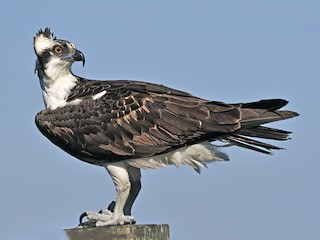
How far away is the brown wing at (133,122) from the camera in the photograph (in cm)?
1056

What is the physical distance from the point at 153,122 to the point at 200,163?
3.17 ft

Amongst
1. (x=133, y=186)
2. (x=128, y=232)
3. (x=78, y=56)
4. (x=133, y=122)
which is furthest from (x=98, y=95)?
(x=128, y=232)

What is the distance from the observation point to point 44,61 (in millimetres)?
11297

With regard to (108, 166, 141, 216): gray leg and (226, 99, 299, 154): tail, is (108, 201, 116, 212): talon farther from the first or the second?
(226, 99, 299, 154): tail

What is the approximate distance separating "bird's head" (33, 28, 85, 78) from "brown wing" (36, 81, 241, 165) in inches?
22.8

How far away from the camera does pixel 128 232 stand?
8266mm

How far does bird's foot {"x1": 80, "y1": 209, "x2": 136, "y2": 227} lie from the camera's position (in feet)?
32.1

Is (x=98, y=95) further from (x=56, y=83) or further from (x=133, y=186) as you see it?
(x=133, y=186)

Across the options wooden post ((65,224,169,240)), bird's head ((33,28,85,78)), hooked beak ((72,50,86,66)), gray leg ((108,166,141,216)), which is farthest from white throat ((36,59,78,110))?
wooden post ((65,224,169,240))

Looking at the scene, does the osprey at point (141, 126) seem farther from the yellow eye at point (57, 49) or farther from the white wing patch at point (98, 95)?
the yellow eye at point (57, 49)

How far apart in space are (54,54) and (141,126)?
1.90m

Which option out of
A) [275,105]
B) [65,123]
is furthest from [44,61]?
[275,105]

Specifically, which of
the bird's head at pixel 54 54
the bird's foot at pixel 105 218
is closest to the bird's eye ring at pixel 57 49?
the bird's head at pixel 54 54

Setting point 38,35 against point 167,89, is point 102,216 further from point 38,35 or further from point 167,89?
point 38,35
